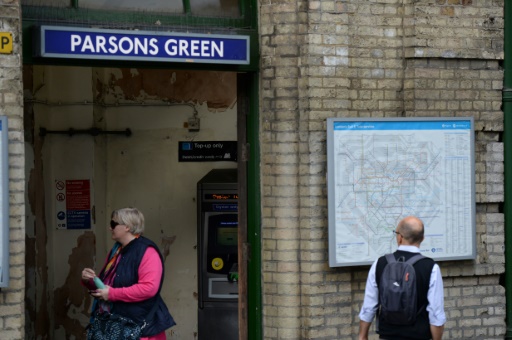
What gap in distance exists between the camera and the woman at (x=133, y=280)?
698 cm

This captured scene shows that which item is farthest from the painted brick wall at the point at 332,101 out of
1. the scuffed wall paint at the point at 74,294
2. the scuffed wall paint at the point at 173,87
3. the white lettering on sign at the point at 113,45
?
the scuffed wall paint at the point at 74,294

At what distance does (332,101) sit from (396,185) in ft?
2.80

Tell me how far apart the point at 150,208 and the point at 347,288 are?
11.5 ft

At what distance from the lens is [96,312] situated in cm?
723

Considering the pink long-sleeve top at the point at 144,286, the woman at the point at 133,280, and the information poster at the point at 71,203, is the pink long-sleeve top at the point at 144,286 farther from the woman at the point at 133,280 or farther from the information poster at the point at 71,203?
the information poster at the point at 71,203

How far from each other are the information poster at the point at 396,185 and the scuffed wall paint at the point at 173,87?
3068mm

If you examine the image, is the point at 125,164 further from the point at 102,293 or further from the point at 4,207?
the point at 102,293

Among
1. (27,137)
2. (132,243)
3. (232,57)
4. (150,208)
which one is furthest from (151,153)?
(132,243)

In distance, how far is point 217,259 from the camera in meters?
10.4

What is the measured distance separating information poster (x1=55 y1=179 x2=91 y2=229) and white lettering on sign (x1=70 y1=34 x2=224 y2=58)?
3.48 meters

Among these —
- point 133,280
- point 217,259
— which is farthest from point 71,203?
point 133,280

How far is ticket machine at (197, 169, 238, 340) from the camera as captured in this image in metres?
10.3

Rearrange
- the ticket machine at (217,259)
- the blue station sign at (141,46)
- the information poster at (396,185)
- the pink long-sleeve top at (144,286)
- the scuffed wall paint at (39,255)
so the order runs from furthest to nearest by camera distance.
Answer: the scuffed wall paint at (39,255) → the ticket machine at (217,259) → the information poster at (396,185) → the blue station sign at (141,46) → the pink long-sleeve top at (144,286)

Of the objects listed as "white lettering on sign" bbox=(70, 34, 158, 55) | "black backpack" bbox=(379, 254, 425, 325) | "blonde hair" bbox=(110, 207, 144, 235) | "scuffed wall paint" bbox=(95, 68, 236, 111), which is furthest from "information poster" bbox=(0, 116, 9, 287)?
"scuffed wall paint" bbox=(95, 68, 236, 111)
